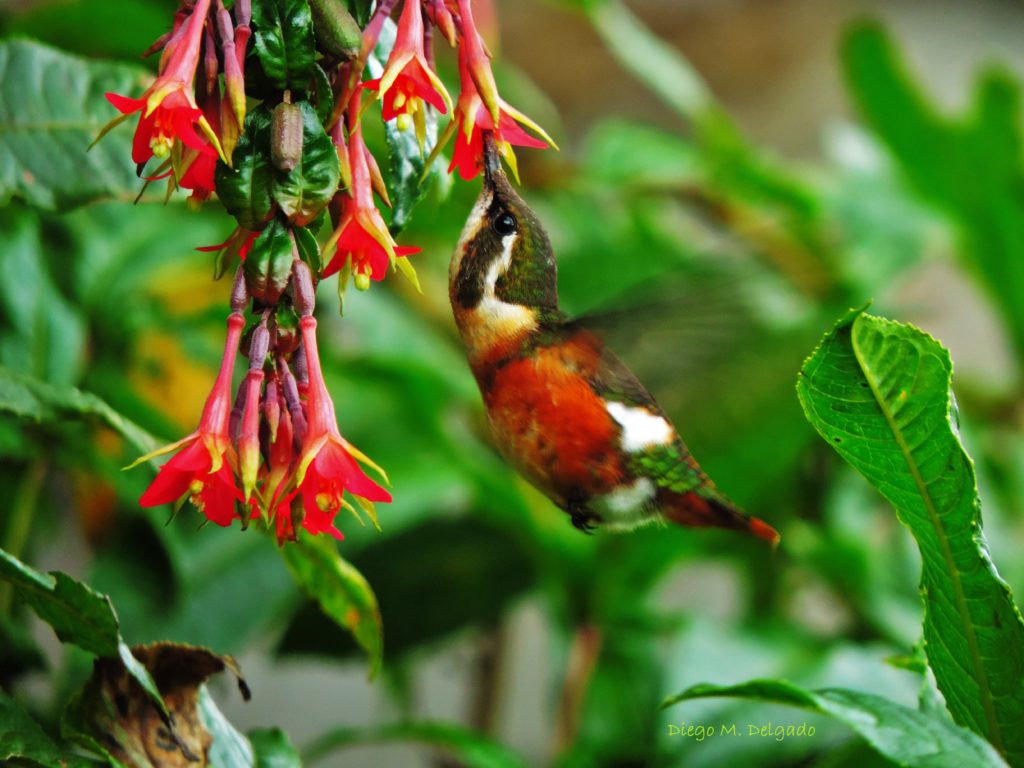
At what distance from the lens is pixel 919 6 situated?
3.51 metres

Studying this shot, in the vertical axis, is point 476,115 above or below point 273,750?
above

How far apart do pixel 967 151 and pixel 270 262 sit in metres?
1.96

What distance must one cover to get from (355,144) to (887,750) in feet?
1.35

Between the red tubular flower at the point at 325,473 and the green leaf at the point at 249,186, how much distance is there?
0.05 meters

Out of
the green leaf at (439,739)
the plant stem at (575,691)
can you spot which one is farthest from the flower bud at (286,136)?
the plant stem at (575,691)

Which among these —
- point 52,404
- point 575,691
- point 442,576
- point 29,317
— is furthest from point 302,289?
point 442,576

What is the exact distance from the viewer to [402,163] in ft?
1.86

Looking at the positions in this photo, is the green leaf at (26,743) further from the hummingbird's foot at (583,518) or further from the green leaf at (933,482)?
the green leaf at (933,482)

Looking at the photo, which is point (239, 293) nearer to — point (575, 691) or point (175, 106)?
point (175, 106)

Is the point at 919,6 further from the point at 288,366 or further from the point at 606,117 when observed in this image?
the point at 288,366

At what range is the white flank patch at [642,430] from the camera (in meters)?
0.69

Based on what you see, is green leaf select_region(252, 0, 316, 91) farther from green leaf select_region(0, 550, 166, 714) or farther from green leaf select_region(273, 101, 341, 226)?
green leaf select_region(0, 550, 166, 714)

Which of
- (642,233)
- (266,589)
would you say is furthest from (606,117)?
(266,589)

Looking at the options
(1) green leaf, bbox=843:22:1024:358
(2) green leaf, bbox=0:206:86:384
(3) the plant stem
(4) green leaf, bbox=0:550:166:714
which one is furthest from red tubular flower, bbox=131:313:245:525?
(1) green leaf, bbox=843:22:1024:358
